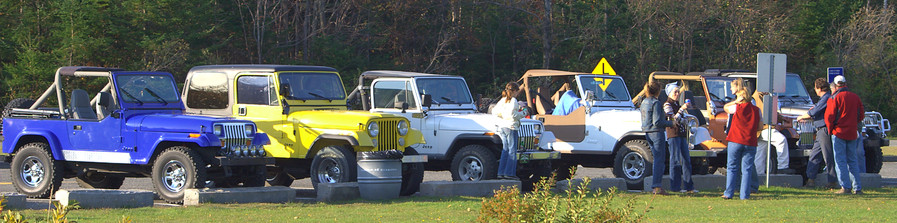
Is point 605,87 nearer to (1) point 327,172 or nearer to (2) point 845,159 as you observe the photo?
→ (2) point 845,159

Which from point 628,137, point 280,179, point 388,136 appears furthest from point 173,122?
point 628,137

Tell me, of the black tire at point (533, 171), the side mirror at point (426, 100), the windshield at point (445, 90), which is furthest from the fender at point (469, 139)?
the windshield at point (445, 90)

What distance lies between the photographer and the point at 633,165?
16.2 m

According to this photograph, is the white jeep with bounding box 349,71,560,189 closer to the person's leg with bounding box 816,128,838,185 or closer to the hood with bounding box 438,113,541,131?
the hood with bounding box 438,113,541,131

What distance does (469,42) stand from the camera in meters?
38.8

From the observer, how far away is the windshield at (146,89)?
13898mm

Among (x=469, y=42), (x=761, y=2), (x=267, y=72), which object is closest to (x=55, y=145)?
(x=267, y=72)

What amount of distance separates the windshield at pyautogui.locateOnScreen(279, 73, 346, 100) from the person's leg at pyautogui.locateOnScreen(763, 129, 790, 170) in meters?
6.92

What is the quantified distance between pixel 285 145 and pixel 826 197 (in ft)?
23.4

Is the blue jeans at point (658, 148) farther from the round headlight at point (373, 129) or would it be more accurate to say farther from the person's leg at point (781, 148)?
the person's leg at point (781, 148)

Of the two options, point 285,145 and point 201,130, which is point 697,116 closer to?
point 285,145

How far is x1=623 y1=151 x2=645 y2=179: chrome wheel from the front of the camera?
16.0 m

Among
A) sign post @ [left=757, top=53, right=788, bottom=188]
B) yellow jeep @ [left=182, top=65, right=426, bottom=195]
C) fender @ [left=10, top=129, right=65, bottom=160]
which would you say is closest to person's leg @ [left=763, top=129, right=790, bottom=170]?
sign post @ [left=757, top=53, right=788, bottom=188]

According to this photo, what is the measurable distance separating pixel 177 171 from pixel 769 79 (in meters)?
8.50
